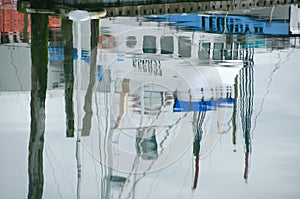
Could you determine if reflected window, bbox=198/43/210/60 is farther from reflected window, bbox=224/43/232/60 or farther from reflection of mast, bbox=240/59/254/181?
reflection of mast, bbox=240/59/254/181

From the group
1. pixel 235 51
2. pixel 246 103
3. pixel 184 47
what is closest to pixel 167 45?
pixel 184 47

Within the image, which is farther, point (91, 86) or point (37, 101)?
point (91, 86)

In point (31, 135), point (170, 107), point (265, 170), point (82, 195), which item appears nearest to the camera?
point (82, 195)

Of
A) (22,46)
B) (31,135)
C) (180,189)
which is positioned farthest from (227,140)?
(22,46)

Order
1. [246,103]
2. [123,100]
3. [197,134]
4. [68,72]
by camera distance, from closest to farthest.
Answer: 1. [197,134]
2. [123,100]
3. [246,103]
4. [68,72]

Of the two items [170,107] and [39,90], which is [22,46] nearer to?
[39,90]

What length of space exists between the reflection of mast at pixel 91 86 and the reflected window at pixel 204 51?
1.54m

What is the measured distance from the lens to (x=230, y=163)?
685 centimetres

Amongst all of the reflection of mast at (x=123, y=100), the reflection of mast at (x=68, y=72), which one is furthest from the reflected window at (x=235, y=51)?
the reflection of mast at (x=68, y=72)

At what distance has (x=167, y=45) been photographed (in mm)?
11438

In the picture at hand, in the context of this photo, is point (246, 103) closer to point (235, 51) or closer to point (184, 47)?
point (235, 51)

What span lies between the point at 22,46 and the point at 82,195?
4.70m

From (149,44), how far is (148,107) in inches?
123

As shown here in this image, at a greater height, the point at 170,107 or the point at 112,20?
the point at 112,20
